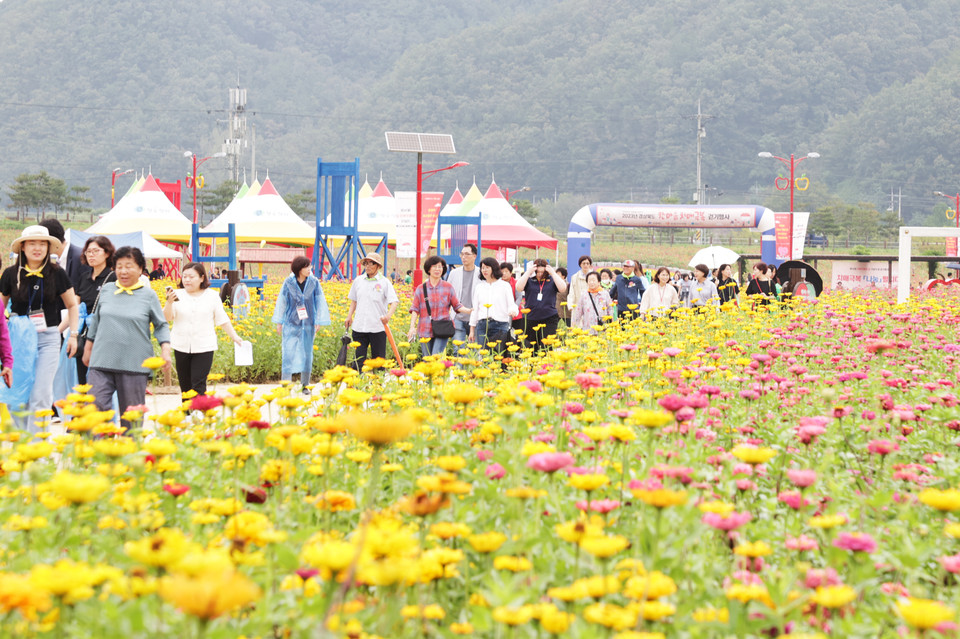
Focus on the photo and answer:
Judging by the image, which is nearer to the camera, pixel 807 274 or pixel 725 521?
pixel 725 521

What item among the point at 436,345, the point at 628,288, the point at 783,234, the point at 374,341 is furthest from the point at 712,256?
the point at 374,341

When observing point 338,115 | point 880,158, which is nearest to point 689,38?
point 880,158

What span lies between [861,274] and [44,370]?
20408mm

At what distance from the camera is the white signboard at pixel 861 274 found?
21828 mm

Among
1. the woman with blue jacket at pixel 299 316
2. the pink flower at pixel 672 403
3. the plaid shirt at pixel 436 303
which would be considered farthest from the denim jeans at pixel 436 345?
the pink flower at pixel 672 403

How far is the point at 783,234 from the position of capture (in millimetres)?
25562

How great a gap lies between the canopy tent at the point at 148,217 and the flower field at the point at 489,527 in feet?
77.8

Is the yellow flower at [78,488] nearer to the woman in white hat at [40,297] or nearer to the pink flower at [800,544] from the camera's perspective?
the pink flower at [800,544]

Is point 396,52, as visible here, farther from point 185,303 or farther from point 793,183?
point 185,303

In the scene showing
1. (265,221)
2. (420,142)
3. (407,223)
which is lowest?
(407,223)

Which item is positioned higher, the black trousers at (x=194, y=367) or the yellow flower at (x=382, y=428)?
the yellow flower at (x=382, y=428)

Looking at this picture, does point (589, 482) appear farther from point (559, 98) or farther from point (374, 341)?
point (559, 98)

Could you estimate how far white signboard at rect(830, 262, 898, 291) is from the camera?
21.8 metres

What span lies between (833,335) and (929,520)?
405 cm
